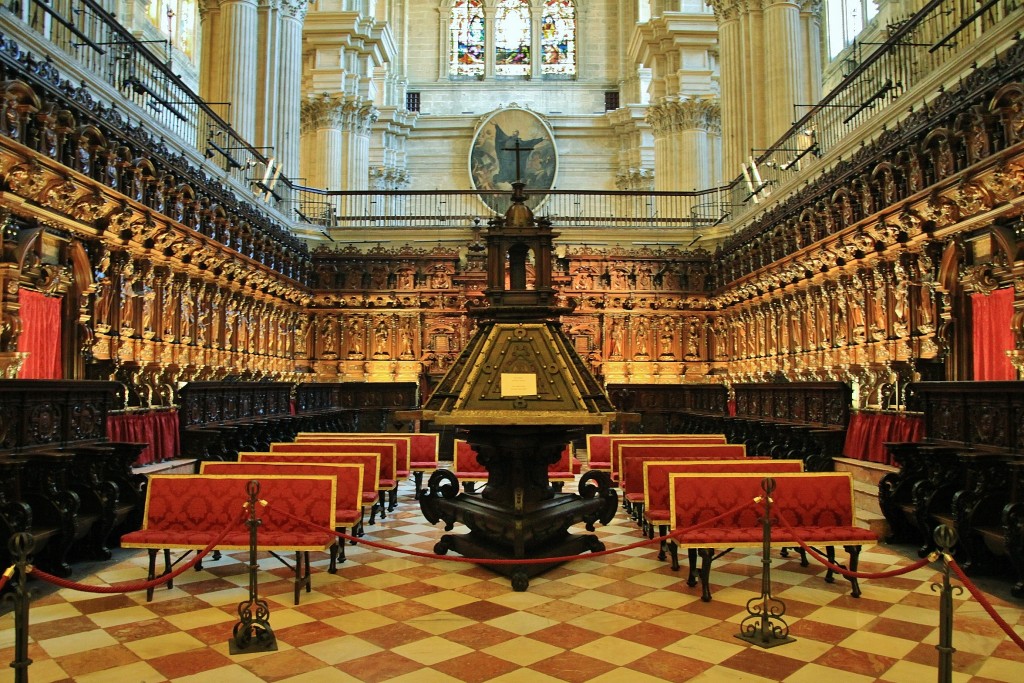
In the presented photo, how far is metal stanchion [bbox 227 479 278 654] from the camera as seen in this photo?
3959mm

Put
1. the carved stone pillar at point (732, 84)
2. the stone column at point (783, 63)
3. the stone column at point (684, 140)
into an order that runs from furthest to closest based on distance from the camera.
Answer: the stone column at point (684, 140), the carved stone pillar at point (732, 84), the stone column at point (783, 63)

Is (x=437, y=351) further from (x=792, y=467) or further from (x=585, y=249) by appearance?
(x=792, y=467)

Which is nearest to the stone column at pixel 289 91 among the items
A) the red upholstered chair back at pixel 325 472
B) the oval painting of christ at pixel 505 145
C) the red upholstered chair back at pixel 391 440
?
the red upholstered chair back at pixel 391 440

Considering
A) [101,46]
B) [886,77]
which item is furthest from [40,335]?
[886,77]

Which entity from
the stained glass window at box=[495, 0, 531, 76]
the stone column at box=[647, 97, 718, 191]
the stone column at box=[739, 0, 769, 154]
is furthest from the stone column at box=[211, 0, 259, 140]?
the stained glass window at box=[495, 0, 531, 76]

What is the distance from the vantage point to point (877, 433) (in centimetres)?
825

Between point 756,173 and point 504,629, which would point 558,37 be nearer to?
point 756,173

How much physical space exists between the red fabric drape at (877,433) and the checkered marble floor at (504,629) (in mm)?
2371

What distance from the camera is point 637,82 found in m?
34.5

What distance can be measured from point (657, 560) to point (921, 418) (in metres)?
3.57

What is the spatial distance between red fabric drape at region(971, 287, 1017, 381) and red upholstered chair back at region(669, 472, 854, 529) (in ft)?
11.1

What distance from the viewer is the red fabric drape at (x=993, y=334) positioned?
7.61 metres

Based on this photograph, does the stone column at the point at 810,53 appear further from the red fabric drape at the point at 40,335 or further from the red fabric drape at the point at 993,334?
the red fabric drape at the point at 40,335

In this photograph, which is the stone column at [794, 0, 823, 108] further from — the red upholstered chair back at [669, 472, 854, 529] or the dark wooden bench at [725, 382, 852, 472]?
the red upholstered chair back at [669, 472, 854, 529]
